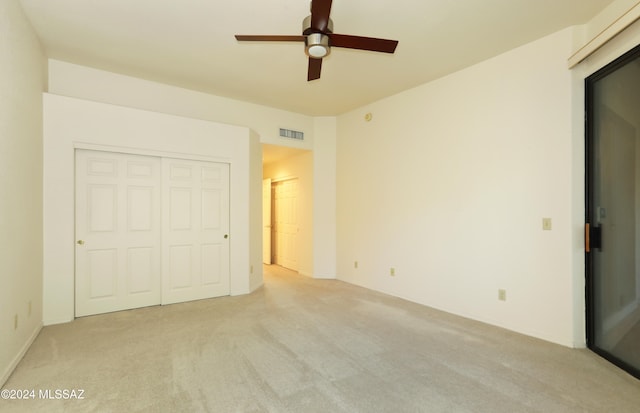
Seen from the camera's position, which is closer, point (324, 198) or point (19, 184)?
point (19, 184)

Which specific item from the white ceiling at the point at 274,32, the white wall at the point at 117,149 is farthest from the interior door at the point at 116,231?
the white ceiling at the point at 274,32

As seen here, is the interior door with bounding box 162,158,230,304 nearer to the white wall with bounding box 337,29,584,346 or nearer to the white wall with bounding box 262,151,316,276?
the white wall with bounding box 262,151,316,276

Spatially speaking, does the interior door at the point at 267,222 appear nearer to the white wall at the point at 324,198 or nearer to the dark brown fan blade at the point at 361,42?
the white wall at the point at 324,198

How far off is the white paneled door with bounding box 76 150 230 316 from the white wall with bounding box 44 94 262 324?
0.12 meters

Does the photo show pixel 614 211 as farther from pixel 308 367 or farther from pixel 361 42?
pixel 308 367

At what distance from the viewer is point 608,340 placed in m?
2.54

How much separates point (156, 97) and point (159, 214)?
1665 millimetres

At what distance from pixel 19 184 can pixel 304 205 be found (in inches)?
158

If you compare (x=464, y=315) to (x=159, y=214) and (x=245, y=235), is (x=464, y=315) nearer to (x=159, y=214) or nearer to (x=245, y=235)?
(x=245, y=235)

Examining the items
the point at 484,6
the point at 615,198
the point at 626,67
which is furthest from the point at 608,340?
the point at 484,6

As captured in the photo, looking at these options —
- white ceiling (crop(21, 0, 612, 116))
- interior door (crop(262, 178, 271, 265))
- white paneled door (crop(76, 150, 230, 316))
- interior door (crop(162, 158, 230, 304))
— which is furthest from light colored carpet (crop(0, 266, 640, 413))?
interior door (crop(262, 178, 271, 265))

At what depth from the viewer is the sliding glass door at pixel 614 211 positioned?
231cm

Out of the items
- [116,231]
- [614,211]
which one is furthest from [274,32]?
[614,211]

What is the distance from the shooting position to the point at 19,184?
2.53 m
